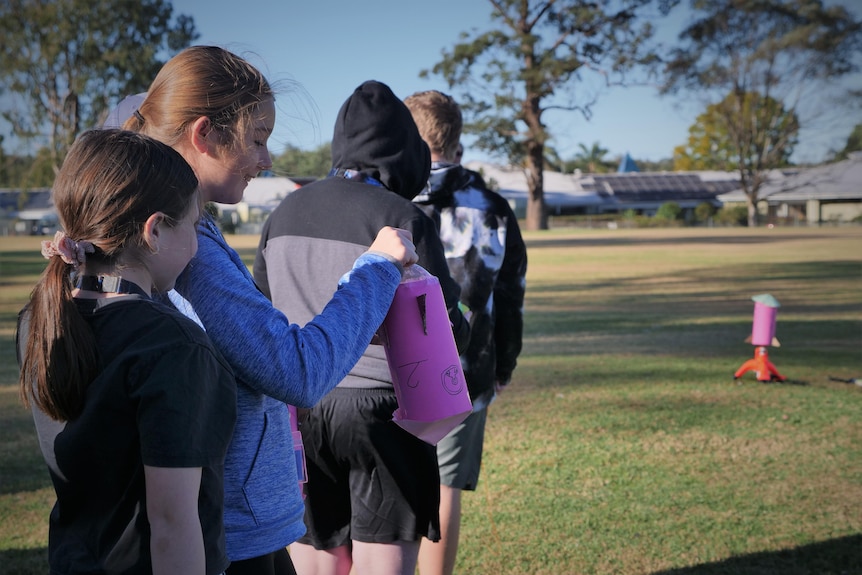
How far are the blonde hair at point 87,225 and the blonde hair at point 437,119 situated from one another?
1.72 m

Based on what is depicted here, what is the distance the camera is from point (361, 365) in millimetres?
2270

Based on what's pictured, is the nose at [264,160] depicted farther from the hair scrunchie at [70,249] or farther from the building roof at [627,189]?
the building roof at [627,189]

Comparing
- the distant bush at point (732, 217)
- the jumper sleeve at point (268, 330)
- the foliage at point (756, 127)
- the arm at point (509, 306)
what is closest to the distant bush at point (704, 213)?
the distant bush at point (732, 217)

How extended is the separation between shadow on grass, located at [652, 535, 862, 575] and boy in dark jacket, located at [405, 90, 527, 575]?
1.07 meters

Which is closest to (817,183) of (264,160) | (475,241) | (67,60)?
(67,60)

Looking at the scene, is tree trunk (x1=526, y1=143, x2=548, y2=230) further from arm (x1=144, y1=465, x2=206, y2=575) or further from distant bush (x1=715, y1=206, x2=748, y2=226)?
arm (x1=144, y1=465, x2=206, y2=575)

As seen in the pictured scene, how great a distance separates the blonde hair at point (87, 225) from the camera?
1252 millimetres

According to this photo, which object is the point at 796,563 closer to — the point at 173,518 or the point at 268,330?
the point at 268,330

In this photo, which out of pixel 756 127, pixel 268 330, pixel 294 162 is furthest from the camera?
pixel 756 127

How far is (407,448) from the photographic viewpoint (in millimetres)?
2240

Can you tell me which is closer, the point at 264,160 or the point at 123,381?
the point at 123,381

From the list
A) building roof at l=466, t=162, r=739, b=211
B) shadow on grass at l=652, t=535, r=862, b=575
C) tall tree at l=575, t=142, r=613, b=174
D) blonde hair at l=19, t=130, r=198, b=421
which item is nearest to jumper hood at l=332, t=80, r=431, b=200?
blonde hair at l=19, t=130, r=198, b=421

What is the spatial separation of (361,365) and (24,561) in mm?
2233

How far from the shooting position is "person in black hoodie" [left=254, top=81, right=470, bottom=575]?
224 cm
